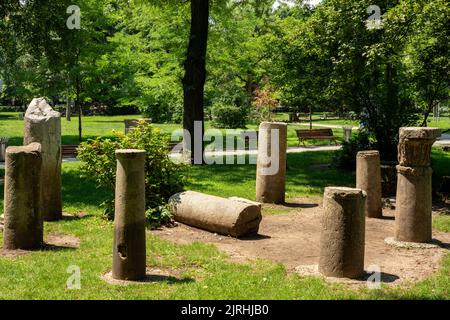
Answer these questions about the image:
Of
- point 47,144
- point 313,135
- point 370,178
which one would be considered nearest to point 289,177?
point 370,178

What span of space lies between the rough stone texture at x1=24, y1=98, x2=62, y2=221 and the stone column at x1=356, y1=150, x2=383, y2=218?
6716mm

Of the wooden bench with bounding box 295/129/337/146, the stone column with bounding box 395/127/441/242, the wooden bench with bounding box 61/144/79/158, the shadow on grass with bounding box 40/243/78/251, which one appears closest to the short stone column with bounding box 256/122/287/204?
the stone column with bounding box 395/127/441/242

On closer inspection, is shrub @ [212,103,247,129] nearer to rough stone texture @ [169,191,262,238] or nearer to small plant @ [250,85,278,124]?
small plant @ [250,85,278,124]

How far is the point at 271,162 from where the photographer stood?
43.9ft

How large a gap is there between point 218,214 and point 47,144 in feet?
12.7

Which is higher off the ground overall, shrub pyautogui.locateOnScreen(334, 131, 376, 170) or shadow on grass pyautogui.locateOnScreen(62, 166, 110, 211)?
shrub pyautogui.locateOnScreen(334, 131, 376, 170)

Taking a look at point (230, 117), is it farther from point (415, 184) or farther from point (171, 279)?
point (171, 279)

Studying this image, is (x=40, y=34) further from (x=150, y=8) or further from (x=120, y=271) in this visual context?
(x=120, y=271)

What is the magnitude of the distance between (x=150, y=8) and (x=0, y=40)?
7653mm

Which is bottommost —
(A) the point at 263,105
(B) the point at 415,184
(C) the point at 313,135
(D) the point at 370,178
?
(D) the point at 370,178

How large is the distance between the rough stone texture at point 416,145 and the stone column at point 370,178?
7.99 ft

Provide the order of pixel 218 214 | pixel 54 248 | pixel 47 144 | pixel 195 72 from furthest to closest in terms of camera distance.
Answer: pixel 195 72, pixel 47 144, pixel 218 214, pixel 54 248

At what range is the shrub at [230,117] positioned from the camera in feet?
112

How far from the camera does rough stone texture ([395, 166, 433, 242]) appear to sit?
964 cm
